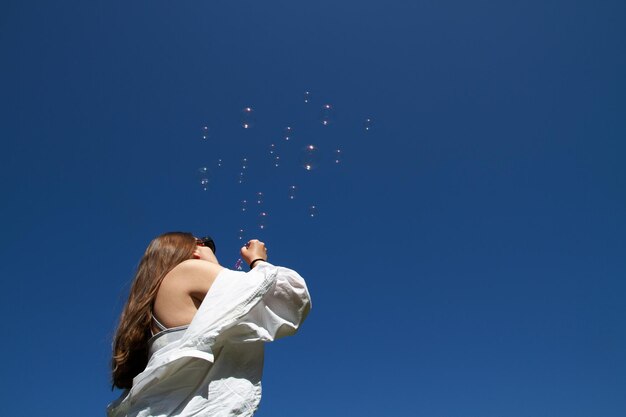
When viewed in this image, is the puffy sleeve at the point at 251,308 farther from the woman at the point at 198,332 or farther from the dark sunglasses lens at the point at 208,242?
the dark sunglasses lens at the point at 208,242

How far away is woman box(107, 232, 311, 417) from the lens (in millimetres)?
2285

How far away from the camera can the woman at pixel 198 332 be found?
229 cm

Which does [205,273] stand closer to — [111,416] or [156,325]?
[156,325]

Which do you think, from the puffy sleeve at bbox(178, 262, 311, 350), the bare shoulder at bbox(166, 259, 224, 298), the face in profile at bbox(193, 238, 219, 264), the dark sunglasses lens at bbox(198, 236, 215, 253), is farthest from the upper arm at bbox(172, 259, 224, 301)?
the dark sunglasses lens at bbox(198, 236, 215, 253)

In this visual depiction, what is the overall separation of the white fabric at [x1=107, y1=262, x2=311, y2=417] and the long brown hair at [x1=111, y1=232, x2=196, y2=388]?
17cm

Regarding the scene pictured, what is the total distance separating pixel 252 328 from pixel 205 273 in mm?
498

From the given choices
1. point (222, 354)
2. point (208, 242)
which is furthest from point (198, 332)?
point (208, 242)

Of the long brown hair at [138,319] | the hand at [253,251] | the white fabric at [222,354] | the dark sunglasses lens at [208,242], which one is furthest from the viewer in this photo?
the dark sunglasses lens at [208,242]

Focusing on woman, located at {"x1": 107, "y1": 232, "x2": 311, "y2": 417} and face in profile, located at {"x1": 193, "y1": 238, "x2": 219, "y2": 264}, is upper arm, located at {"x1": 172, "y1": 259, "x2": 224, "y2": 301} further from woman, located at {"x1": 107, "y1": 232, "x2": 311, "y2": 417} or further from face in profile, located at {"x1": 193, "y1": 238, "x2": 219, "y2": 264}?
face in profile, located at {"x1": 193, "y1": 238, "x2": 219, "y2": 264}

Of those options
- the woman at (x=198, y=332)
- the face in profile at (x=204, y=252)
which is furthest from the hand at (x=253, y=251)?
the woman at (x=198, y=332)

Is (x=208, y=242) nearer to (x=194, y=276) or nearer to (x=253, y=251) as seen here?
(x=253, y=251)

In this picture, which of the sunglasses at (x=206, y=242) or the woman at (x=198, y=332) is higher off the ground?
the sunglasses at (x=206, y=242)

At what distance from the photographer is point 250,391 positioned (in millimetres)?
2352

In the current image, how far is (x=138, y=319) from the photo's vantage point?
2.63 metres
